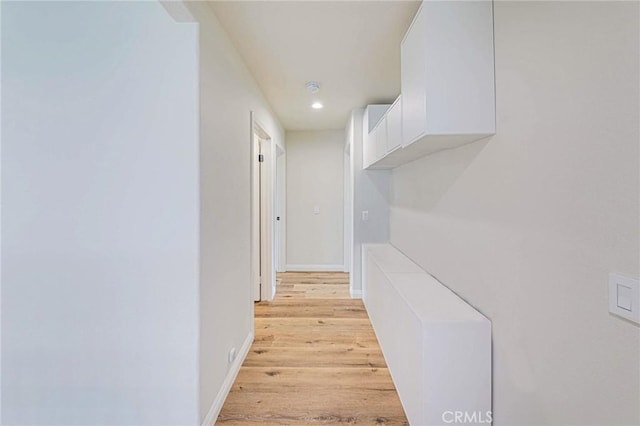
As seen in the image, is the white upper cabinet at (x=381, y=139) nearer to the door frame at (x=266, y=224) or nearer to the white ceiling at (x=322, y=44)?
the white ceiling at (x=322, y=44)

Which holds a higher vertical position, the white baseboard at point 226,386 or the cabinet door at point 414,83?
the cabinet door at point 414,83

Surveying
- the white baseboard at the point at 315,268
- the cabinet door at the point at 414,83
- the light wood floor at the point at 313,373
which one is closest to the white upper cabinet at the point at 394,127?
the cabinet door at the point at 414,83

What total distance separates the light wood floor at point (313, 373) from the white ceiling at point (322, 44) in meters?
2.38

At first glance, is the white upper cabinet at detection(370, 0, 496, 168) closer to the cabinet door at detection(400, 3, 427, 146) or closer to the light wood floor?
the cabinet door at detection(400, 3, 427, 146)

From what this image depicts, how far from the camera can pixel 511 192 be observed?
1274mm

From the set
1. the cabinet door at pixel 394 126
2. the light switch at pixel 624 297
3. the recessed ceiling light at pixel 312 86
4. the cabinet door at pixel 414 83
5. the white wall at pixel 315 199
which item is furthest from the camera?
the white wall at pixel 315 199

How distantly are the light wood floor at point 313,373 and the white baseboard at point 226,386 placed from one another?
0.04 m

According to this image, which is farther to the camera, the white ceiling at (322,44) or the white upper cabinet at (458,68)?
the white ceiling at (322,44)

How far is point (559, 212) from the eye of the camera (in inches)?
40.1

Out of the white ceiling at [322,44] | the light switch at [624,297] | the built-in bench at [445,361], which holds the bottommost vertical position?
the built-in bench at [445,361]

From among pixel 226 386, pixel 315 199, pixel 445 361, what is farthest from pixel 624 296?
pixel 315 199

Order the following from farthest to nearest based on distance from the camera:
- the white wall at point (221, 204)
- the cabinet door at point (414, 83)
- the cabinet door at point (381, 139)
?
the cabinet door at point (381, 139) → the white wall at point (221, 204) → the cabinet door at point (414, 83)

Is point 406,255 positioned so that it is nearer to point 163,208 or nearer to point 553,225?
point 553,225

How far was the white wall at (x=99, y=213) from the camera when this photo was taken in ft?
4.93
